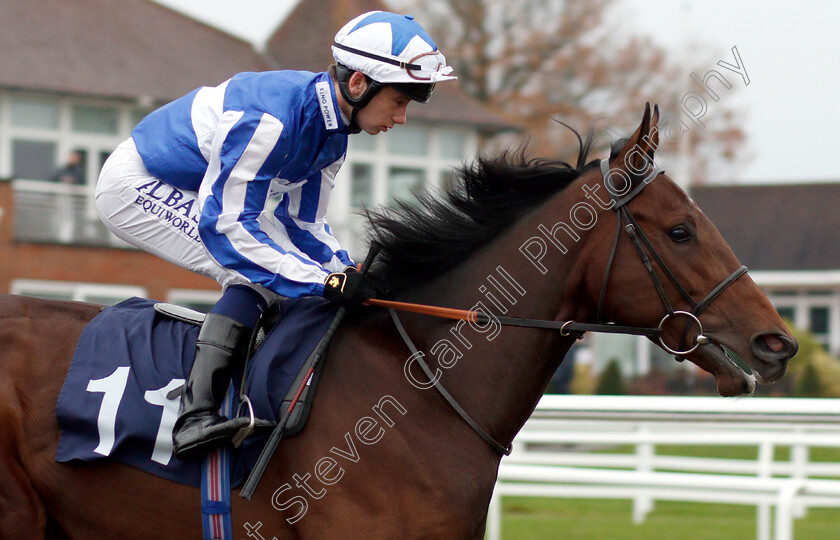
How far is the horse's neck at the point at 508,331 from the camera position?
122 inches

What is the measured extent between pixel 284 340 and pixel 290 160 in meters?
0.55

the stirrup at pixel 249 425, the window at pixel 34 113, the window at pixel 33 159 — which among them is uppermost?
the window at pixel 34 113

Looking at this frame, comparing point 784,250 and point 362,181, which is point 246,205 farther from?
point 784,250

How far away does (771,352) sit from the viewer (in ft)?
9.54

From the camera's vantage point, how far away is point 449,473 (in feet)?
9.66

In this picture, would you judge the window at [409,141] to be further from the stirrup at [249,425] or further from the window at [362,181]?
the stirrup at [249,425]

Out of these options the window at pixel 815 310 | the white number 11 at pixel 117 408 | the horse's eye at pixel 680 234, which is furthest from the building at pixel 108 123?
the horse's eye at pixel 680 234

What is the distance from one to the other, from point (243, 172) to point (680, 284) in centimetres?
128

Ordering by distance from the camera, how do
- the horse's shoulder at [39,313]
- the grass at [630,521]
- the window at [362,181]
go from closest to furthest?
the horse's shoulder at [39,313], the grass at [630,521], the window at [362,181]

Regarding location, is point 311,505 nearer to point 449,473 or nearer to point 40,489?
point 449,473

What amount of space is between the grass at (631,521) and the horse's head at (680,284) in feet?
11.8

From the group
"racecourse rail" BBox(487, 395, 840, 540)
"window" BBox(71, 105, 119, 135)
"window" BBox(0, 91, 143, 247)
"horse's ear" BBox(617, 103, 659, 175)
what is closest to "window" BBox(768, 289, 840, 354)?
"window" BBox(71, 105, 119, 135)

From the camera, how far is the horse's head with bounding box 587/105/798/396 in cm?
293

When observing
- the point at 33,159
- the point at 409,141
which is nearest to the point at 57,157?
the point at 33,159
